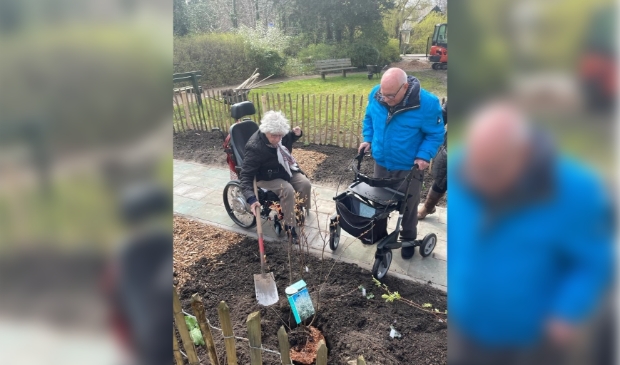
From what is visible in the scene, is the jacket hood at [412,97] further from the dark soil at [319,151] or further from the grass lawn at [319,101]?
the grass lawn at [319,101]

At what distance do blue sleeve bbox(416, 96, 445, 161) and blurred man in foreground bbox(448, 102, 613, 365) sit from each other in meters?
3.20

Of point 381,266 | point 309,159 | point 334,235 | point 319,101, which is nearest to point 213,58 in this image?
point 319,101

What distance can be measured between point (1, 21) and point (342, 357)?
9.27 ft

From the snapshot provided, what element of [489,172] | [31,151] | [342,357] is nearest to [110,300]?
[31,151]

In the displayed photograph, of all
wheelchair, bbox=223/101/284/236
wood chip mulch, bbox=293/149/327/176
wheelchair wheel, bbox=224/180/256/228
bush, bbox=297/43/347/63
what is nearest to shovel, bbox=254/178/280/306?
wheelchair, bbox=223/101/284/236

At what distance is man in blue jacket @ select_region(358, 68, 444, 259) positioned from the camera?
3.73 meters

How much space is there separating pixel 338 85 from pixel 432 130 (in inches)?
506

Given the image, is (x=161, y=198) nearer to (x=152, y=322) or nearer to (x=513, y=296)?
(x=152, y=322)

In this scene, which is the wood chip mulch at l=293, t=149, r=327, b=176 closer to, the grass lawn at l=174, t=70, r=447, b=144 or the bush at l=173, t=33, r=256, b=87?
the grass lawn at l=174, t=70, r=447, b=144

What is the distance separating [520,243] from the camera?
26.2 inches

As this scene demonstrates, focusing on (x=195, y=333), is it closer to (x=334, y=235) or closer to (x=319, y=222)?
(x=334, y=235)

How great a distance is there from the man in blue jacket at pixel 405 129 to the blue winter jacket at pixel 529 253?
296cm

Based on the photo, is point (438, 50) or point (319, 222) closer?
point (319, 222)

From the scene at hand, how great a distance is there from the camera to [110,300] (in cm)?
60
